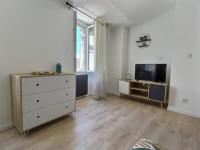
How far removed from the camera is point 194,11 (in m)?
2.59

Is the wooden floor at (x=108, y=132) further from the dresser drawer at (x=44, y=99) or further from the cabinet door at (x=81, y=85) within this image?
the cabinet door at (x=81, y=85)

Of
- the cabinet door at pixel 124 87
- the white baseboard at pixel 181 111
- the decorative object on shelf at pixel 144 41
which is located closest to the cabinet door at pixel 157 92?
the white baseboard at pixel 181 111

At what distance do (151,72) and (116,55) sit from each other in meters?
1.36

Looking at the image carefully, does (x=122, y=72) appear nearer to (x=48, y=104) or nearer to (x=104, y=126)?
(x=104, y=126)

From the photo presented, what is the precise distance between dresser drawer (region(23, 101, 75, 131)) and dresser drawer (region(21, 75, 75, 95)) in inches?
12.9

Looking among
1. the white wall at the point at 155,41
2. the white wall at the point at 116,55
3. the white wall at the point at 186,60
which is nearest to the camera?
the white wall at the point at 186,60

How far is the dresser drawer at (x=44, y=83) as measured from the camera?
170 cm

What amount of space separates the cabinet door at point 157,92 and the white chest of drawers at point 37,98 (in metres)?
2.20

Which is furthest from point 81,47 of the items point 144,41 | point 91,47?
point 144,41

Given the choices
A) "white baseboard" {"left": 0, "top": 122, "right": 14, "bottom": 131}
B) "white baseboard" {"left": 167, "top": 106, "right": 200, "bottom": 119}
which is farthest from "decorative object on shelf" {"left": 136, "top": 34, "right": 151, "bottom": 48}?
"white baseboard" {"left": 0, "top": 122, "right": 14, "bottom": 131}

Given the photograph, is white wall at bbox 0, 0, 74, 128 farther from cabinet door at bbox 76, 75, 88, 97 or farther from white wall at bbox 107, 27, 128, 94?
white wall at bbox 107, 27, 128, 94

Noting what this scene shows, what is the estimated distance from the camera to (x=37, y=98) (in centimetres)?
185

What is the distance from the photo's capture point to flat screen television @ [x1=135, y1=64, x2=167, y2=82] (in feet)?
Answer: 10.5

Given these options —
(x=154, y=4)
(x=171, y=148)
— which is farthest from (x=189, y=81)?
(x=154, y=4)
